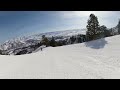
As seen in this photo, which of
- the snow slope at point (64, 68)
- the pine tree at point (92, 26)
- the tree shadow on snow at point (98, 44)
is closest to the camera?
the snow slope at point (64, 68)

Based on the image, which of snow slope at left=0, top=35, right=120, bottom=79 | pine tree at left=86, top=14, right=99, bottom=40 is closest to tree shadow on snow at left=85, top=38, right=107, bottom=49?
pine tree at left=86, top=14, right=99, bottom=40

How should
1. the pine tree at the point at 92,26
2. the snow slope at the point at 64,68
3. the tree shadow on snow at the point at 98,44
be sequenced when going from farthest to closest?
1. the pine tree at the point at 92,26
2. the tree shadow on snow at the point at 98,44
3. the snow slope at the point at 64,68

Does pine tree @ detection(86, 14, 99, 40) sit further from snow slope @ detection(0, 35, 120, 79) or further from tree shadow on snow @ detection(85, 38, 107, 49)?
snow slope @ detection(0, 35, 120, 79)

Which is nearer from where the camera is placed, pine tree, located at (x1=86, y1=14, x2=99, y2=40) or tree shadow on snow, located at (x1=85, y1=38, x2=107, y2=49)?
tree shadow on snow, located at (x1=85, y1=38, x2=107, y2=49)

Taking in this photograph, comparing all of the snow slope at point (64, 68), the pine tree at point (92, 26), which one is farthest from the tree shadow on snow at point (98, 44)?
the snow slope at point (64, 68)

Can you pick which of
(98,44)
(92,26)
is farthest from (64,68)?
(92,26)

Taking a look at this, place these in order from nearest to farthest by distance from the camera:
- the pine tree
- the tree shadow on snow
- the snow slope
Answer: the snow slope, the tree shadow on snow, the pine tree

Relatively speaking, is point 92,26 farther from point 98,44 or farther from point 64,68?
point 64,68

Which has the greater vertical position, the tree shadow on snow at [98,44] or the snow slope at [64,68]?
the snow slope at [64,68]

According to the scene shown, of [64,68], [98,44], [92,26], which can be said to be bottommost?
[98,44]

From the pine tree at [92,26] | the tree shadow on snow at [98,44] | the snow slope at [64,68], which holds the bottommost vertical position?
the tree shadow on snow at [98,44]

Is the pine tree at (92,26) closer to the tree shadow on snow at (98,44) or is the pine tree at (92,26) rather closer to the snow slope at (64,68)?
the tree shadow on snow at (98,44)

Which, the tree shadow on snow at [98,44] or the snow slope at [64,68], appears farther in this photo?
the tree shadow on snow at [98,44]
